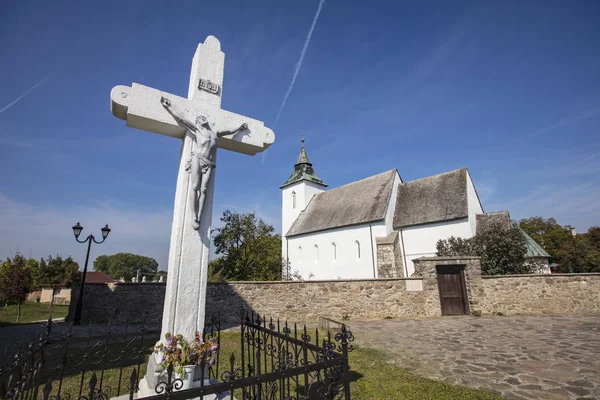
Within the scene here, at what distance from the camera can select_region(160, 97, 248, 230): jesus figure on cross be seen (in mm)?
3561

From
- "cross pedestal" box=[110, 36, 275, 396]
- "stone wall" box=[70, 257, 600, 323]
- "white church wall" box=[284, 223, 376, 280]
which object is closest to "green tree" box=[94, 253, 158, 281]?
"white church wall" box=[284, 223, 376, 280]

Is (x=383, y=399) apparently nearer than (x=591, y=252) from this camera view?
Yes

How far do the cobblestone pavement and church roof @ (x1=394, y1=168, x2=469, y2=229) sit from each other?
11254 mm

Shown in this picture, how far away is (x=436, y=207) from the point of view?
2336 cm

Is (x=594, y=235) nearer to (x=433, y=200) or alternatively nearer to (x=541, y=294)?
(x=433, y=200)

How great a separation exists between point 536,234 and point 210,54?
5597 centimetres

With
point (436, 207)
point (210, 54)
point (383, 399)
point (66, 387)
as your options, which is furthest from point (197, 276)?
point (436, 207)

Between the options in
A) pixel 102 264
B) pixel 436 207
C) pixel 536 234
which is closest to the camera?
pixel 436 207

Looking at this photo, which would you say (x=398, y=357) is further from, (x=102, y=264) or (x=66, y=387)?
(x=102, y=264)

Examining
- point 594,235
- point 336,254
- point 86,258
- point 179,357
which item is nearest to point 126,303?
point 86,258

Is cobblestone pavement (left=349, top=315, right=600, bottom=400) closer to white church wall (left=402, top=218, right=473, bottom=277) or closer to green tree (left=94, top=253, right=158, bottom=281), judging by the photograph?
white church wall (left=402, top=218, right=473, bottom=277)

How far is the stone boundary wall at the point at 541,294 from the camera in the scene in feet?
43.7

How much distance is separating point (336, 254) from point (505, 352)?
20.4 metres

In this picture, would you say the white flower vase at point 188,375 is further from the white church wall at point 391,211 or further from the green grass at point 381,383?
the white church wall at point 391,211
